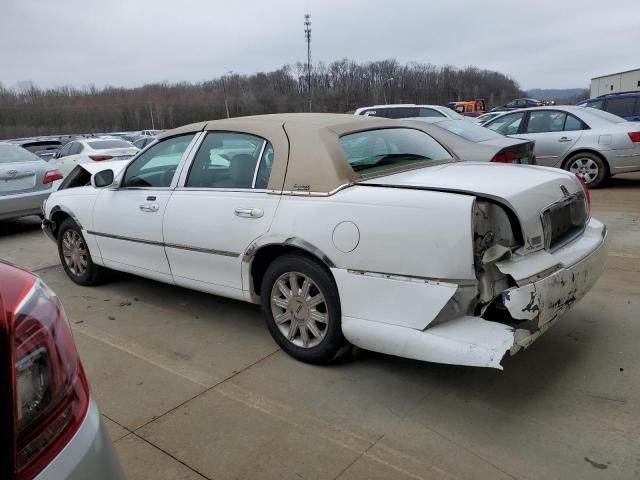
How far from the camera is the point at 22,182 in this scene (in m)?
8.15

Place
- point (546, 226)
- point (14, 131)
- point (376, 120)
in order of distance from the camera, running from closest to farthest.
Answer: point (546, 226) → point (376, 120) → point (14, 131)

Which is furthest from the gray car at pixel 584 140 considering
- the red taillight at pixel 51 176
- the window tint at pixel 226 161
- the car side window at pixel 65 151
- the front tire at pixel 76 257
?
the car side window at pixel 65 151

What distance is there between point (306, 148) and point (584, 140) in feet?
25.2

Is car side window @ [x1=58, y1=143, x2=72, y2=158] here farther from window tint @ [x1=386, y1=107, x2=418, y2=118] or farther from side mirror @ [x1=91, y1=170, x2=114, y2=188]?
side mirror @ [x1=91, y1=170, x2=114, y2=188]

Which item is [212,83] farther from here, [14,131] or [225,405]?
[225,405]

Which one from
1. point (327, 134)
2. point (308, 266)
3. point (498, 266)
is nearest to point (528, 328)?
point (498, 266)

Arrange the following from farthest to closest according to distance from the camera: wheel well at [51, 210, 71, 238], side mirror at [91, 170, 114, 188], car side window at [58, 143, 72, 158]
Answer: car side window at [58, 143, 72, 158]
wheel well at [51, 210, 71, 238]
side mirror at [91, 170, 114, 188]

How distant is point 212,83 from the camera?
7962 cm

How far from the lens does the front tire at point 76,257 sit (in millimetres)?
5066

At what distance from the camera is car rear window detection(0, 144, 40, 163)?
854 cm

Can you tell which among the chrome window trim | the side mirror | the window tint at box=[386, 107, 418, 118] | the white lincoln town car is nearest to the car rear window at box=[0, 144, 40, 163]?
the side mirror

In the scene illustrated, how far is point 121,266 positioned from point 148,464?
2.46 meters

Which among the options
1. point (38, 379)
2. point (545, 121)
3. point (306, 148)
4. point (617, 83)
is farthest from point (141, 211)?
point (617, 83)

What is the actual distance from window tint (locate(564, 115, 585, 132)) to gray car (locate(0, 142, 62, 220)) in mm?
8972
